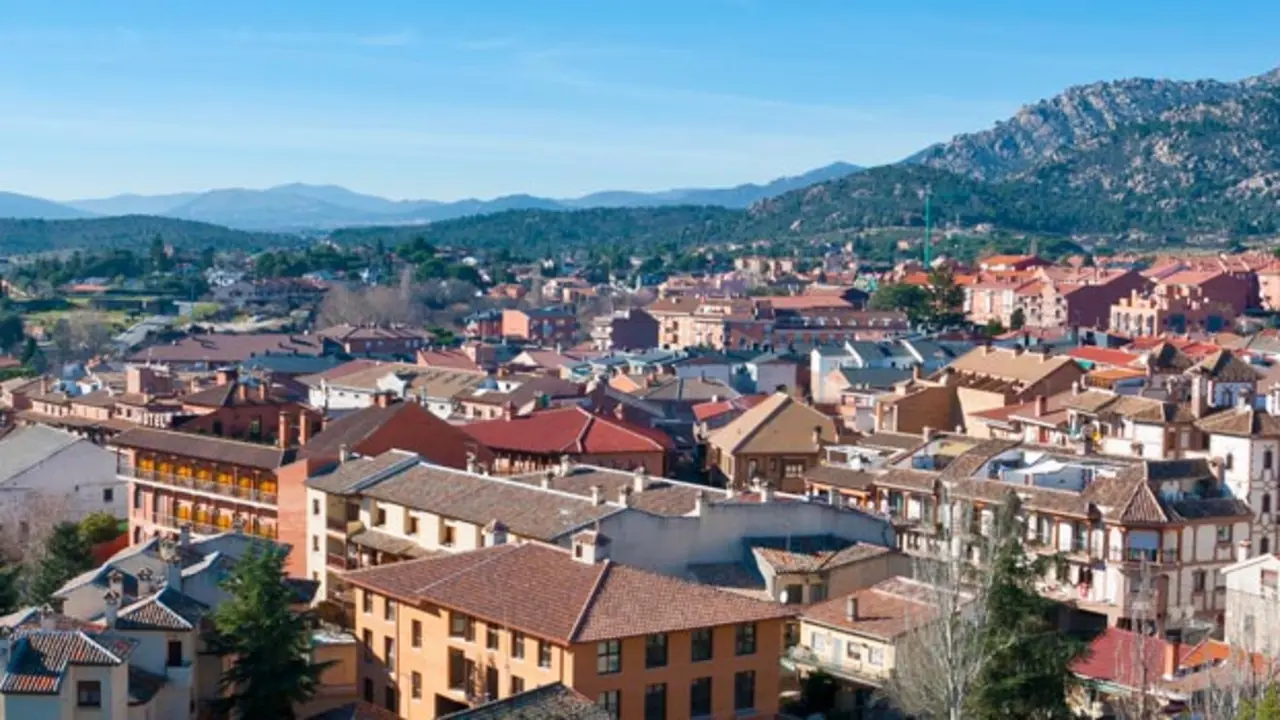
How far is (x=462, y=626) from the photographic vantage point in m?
31.5

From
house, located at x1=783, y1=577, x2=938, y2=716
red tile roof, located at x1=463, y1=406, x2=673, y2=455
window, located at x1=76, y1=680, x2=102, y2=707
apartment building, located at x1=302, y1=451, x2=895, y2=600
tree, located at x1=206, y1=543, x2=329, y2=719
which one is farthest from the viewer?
red tile roof, located at x1=463, y1=406, x2=673, y2=455

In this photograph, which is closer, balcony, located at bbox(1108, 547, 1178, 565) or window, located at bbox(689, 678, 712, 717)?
window, located at bbox(689, 678, 712, 717)

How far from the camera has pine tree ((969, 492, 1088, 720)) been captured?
2819 centimetres

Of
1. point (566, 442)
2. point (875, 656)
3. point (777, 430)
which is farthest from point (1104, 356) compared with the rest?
point (875, 656)

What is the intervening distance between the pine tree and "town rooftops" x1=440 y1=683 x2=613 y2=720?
235 inches

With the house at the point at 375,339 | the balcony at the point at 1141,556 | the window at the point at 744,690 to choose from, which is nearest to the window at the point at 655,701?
the window at the point at 744,690

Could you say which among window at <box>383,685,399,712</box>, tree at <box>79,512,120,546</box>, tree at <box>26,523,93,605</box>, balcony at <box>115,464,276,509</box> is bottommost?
tree at <box>79,512,120,546</box>

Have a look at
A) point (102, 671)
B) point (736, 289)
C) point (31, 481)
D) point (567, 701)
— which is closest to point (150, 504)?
point (31, 481)

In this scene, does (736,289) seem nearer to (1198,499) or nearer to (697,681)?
(1198,499)

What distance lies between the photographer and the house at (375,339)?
108 m

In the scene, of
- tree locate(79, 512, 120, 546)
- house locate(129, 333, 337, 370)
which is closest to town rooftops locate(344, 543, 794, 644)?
tree locate(79, 512, 120, 546)

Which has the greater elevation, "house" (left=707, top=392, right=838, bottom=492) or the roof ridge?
the roof ridge

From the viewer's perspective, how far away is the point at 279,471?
47875 millimetres

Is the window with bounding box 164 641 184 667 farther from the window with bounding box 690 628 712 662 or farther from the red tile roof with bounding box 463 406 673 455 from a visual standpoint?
the red tile roof with bounding box 463 406 673 455
